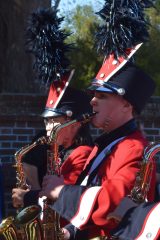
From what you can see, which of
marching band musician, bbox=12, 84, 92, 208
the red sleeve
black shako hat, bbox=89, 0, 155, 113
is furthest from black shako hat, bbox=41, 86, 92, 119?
black shako hat, bbox=89, 0, 155, 113

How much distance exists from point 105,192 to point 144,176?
0.21 meters

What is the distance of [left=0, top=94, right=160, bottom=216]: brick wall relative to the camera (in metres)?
6.73

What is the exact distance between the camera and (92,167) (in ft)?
12.4

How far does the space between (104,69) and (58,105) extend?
4.63 feet

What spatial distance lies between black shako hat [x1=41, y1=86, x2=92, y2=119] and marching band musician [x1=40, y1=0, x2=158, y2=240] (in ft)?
3.92

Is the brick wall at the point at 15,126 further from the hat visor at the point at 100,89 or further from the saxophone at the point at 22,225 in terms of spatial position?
the hat visor at the point at 100,89

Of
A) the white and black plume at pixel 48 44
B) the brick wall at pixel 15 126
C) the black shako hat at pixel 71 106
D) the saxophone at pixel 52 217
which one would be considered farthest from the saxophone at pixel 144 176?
the brick wall at pixel 15 126

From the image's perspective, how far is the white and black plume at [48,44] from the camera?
16.8ft

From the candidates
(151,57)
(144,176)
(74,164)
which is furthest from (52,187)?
(151,57)

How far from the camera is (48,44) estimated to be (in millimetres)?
5086

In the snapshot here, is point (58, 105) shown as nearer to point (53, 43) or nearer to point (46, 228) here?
point (53, 43)

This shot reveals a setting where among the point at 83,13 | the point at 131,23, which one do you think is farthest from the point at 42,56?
the point at 83,13

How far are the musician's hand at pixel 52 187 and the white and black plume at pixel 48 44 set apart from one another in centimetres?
157

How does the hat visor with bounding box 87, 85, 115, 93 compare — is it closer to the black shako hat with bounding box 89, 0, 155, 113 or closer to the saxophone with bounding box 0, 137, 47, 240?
the black shako hat with bounding box 89, 0, 155, 113
